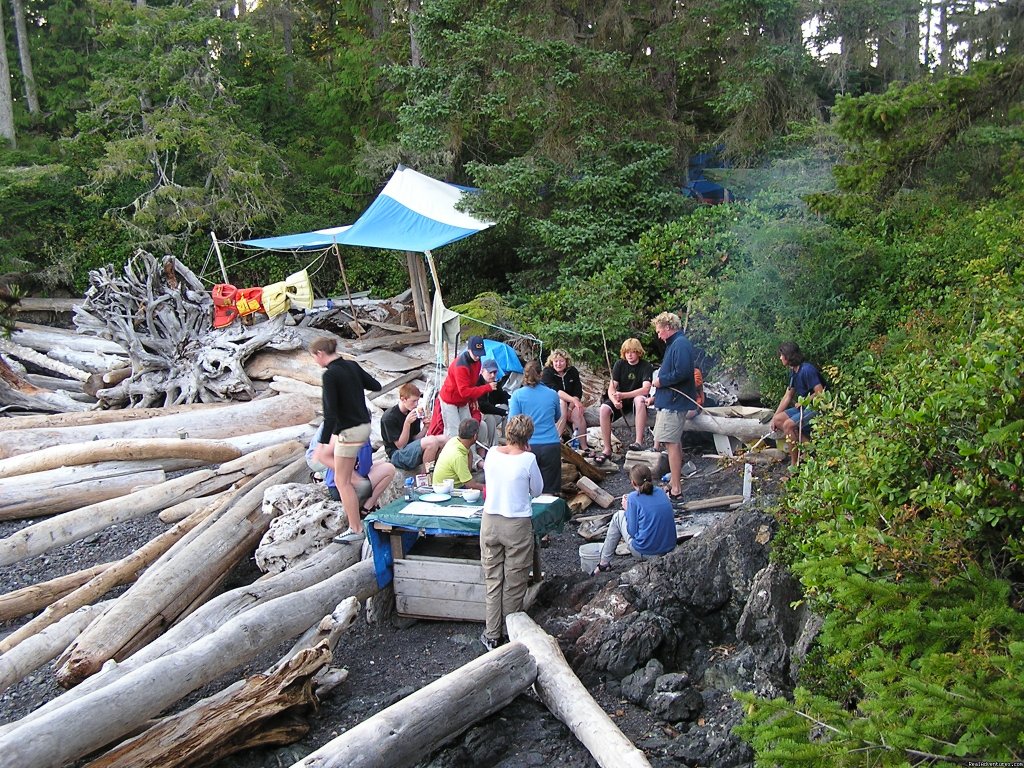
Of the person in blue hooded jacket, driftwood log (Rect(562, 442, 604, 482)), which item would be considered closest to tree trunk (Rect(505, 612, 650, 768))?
the person in blue hooded jacket

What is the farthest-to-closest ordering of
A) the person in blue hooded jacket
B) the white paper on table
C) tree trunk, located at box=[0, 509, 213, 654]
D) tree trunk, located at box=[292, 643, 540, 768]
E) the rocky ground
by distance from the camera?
the person in blue hooded jacket → tree trunk, located at box=[0, 509, 213, 654] → the white paper on table → the rocky ground → tree trunk, located at box=[292, 643, 540, 768]

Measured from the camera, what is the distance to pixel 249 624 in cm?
585

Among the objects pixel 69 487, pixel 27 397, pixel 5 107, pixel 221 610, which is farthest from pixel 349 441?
pixel 5 107

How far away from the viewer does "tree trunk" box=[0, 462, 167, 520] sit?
983 centimetres

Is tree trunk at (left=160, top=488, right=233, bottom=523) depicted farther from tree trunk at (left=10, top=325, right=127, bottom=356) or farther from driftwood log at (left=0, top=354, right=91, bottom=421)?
tree trunk at (left=10, top=325, right=127, bottom=356)

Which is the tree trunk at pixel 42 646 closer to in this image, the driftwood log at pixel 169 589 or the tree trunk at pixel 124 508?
the driftwood log at pixel 169 589

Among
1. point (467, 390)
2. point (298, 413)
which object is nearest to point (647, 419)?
point (467, 390)

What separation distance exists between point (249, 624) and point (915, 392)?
171 inches

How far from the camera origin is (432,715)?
5055 mm

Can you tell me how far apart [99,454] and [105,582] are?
133 inches

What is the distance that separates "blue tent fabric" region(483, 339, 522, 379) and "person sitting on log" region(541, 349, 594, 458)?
800mm

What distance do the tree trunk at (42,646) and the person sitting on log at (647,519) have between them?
4.13m

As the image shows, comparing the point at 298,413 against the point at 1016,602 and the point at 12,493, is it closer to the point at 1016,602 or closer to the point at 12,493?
the point at 12,493

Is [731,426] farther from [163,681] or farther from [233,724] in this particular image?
[163,681]
